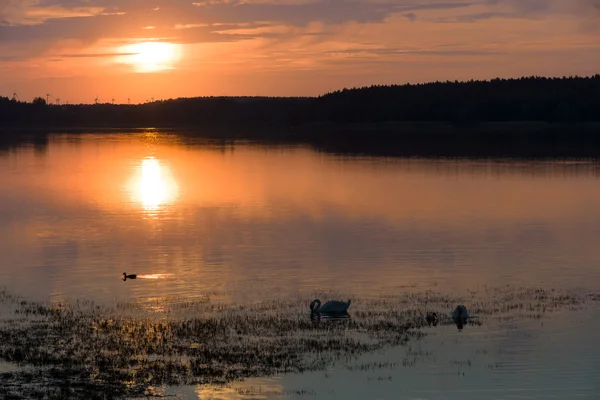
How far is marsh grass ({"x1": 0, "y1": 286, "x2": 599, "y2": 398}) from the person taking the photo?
63.6ft

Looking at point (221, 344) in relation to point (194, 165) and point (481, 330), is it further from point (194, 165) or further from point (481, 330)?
point (194, 165)

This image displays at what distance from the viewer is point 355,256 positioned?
35.8 metres

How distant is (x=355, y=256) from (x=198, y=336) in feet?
45.1

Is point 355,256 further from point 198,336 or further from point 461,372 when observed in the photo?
point 461,372

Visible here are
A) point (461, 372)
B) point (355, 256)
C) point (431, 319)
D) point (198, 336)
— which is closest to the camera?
point (461, 372)

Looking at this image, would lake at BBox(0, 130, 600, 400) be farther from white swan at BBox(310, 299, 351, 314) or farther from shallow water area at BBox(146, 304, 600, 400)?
white swan at BBox(310, 299, 351, 314)

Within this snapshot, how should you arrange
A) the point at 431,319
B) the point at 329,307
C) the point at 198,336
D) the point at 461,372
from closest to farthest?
1. the point at 461,372
2. the point at 198,336
3. the point at 431,319
4. the point at 329,307

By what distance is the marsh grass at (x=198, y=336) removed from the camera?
19.4m

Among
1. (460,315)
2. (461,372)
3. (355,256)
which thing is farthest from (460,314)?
(355,256)

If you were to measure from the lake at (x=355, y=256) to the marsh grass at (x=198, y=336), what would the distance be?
336 millimetres

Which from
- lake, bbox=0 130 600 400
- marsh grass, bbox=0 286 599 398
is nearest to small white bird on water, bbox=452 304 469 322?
marsh grass, bbox=0 286 599 398

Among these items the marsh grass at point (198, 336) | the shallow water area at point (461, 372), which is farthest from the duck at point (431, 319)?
the shallow water area at point (461, 372)

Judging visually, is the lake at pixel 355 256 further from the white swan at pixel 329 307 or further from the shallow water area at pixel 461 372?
the white swan at pixel 329 307

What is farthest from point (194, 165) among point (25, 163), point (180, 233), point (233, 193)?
point (180, 233)
